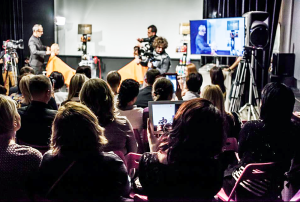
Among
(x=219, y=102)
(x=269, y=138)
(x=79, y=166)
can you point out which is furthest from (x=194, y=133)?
(x=219, y=102)

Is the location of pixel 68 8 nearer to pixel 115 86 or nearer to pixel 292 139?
pixel 115 86

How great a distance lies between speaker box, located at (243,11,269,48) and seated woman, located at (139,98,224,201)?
364cm

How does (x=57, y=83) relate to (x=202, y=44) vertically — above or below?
below

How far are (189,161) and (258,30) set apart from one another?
12.4ft

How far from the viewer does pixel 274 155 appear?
2.16 metres

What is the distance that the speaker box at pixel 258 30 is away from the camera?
4.95m

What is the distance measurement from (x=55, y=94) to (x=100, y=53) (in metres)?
5.77

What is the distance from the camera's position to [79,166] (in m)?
1.63

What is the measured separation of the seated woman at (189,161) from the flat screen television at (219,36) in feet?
13.4

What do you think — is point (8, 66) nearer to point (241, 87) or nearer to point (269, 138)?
point (241, 87)

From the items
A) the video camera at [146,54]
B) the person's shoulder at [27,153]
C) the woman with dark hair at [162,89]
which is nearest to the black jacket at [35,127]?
the person's shoulder at [27,153]

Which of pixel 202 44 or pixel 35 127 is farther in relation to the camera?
pixel 202 44

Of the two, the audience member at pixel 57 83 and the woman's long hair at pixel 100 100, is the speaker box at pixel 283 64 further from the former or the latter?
the woman's long hair at pixel 100 100

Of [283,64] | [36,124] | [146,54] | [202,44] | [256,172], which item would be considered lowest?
[256,172]
